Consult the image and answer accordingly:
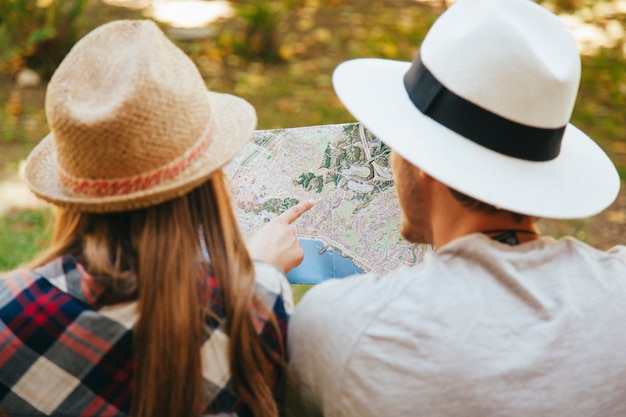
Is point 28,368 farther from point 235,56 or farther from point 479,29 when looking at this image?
point 235,56

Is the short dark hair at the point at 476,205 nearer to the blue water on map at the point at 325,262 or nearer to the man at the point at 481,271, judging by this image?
the man at the point at 481,271

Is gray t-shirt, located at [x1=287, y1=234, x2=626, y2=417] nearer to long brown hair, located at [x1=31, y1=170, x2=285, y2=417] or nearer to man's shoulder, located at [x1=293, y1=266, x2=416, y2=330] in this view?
man's shoulder, located at [x1=293, y1=266, x2=416, y2=330]

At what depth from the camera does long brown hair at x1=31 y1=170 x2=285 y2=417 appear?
1.52m

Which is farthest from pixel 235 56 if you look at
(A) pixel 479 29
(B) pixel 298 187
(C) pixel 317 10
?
(A) pixel 479 29

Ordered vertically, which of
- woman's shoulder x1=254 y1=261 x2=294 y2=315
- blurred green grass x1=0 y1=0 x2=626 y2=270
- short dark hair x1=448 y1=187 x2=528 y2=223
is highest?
short dark hair x1=448 y1=187 x2=528 y2=223

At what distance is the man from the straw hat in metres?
0.41

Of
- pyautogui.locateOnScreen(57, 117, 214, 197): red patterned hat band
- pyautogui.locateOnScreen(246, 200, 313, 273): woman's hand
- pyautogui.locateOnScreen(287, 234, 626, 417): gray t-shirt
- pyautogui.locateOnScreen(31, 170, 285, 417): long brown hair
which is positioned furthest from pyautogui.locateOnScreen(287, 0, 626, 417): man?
pyautogui.locateOnScreen(57, 117, 214, 197): red patterned hat band

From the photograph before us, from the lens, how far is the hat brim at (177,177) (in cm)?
150

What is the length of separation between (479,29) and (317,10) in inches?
240

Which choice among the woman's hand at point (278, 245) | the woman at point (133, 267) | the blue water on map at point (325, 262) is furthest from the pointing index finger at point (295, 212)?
the woman at point (133, 267)

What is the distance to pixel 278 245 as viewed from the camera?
6.41ft

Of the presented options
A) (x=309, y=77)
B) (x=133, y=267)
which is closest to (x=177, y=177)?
(x=133, y=267)

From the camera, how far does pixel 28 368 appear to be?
156cm

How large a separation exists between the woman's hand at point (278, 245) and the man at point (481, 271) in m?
0.28
